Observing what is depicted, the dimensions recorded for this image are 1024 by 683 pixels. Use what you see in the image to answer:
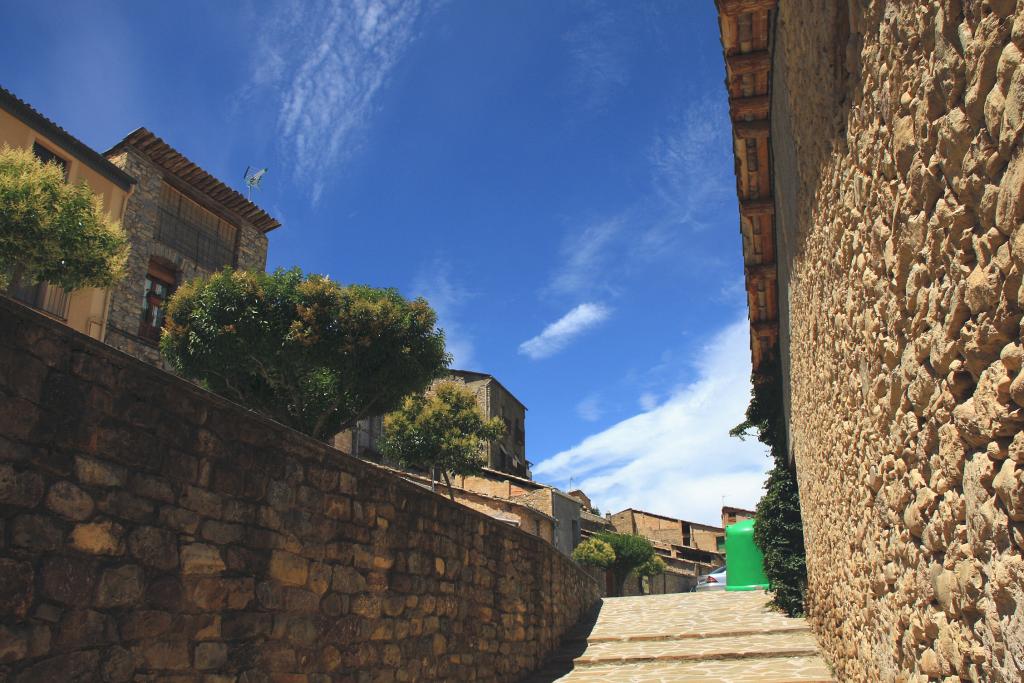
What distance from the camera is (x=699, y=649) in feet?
29.8

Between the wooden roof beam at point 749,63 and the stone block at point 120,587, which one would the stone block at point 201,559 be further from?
the wooden roof beam at point 749,63

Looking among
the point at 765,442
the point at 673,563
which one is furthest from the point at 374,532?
the point at 673,563

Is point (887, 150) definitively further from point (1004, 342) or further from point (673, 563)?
point (673, 563)

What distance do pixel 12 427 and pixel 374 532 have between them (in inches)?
111

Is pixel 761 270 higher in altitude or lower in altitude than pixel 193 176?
lower

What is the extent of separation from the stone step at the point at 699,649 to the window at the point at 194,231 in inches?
619

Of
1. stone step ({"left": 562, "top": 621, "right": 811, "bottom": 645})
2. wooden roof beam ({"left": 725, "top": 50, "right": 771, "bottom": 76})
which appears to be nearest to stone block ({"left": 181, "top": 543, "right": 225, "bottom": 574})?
wooden roof beam ({"left": 725, "top": 50, "right": 771, "bottom": 76})

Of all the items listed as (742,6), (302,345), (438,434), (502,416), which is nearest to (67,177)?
(302,345)

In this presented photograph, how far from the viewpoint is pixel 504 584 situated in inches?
310

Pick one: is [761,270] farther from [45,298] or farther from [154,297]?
[154,297]

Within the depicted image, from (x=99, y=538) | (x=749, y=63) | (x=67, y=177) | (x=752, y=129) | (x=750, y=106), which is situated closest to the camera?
(x=99, y=538)

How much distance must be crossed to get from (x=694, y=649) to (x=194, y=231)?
17.5 meters

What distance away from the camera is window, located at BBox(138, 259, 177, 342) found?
18.8 metres

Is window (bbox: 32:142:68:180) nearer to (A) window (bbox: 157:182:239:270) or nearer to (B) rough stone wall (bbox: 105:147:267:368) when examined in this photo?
(B) rough stone wall (bbox: 105:147:267:368)
